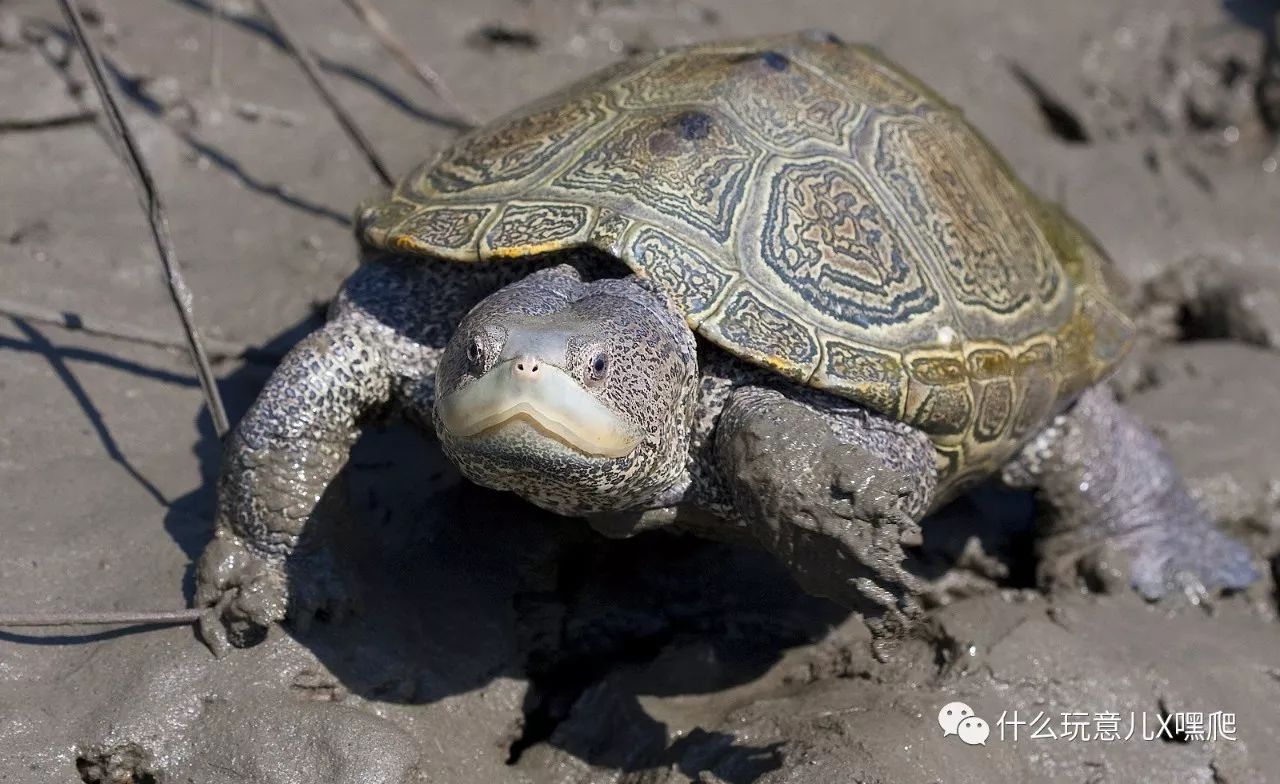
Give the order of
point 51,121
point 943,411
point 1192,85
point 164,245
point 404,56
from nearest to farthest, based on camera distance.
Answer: point 943,411 < point 164,245 < point 51,121 < point 404,56 < point 1192,85

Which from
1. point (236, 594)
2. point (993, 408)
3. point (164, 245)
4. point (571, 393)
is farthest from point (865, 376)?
point (164, 245)

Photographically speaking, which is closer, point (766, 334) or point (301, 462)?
point (766, 334)

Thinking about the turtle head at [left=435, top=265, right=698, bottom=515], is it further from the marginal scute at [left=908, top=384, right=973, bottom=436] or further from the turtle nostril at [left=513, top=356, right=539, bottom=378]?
the marginal scute at [left=908, top=384, right=973, bottom=436]

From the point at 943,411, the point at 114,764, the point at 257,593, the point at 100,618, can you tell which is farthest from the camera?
the point at 943,411

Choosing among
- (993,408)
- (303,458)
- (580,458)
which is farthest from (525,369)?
(993,408)

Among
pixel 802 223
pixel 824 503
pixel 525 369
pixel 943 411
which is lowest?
pixel 824 503

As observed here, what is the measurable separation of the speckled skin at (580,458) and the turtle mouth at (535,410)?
0.19ft

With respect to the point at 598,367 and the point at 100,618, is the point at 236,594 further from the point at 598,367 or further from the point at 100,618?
the point at 598,367

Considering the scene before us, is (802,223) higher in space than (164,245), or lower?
higher

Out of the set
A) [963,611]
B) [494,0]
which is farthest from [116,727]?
[494,0]

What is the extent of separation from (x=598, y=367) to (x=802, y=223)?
1083mm

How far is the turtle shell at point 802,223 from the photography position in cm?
356

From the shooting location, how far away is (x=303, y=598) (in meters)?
3.64

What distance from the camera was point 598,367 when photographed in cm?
305
